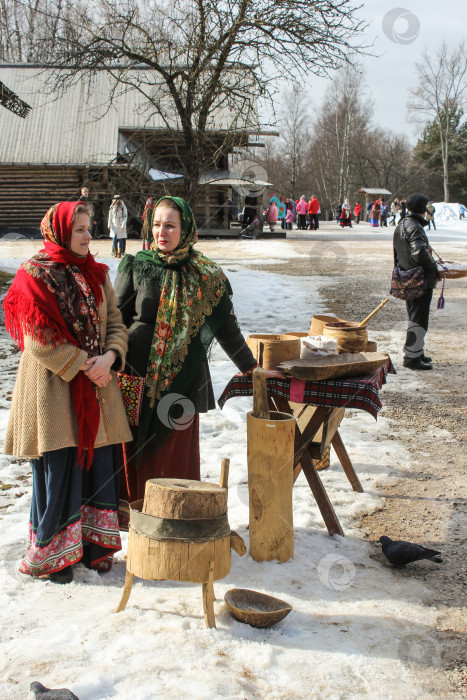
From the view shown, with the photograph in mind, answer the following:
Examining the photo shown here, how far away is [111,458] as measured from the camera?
3281mm

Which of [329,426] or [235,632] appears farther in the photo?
[329,426]

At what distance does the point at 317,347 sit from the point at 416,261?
3.96 meters

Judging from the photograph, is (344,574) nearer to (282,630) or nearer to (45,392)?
(282,630)

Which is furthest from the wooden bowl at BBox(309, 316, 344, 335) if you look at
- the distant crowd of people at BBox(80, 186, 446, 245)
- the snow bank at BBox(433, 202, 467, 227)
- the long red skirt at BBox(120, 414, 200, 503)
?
the snow bank at BBox(433, 202, 467, 227)

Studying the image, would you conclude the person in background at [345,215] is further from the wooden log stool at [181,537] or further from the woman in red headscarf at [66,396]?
the wooden log stool at [181,537]

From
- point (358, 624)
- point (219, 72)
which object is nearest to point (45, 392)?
point (358, 624)

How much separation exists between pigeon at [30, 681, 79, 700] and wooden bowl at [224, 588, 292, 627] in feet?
2.60

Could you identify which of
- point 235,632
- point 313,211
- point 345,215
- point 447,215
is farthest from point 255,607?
point 447,215

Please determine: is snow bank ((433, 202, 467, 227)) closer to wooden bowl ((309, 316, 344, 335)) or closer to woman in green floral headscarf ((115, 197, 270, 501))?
wooden bowl ((309, 316, 344, 335))

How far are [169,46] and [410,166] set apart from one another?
46.7 metres

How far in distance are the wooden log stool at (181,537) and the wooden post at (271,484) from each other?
52 cm

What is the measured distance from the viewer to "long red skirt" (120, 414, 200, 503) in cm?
340

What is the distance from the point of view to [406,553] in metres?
3.29

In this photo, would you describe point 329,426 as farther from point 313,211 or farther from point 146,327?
point 313,211
